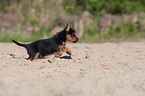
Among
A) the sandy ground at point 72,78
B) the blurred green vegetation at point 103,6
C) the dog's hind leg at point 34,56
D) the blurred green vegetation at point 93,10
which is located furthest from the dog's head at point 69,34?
the blurred green vegetation at point 103,6

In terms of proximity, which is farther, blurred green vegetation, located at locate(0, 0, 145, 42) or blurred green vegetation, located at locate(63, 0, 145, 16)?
blurred green vegetation, located at locate(63, 0, 145, 16)

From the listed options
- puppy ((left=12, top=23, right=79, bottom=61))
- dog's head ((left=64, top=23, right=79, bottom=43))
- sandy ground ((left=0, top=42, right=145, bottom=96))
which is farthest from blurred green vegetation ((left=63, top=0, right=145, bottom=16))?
sandy ground ((left=0, top=42, right=145, bottom=96))

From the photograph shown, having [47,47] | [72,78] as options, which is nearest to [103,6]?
[47,47]

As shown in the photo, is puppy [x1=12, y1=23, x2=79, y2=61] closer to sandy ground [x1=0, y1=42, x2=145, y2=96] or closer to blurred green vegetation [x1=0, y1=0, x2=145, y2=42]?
sandy ground [x1=0, y1=42, x2=145, y2=96]

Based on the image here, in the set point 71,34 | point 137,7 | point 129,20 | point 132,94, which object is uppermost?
point 137,7

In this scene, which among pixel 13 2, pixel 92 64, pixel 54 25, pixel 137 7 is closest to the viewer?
pixel 92 64

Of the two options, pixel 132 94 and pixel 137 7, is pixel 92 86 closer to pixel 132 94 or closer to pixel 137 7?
pixel 132 94

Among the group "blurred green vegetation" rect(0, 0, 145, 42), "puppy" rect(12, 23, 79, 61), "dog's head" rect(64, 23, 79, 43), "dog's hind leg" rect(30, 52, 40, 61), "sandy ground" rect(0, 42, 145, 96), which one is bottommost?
"sandy ground" rect(0, 42, 145, 96)

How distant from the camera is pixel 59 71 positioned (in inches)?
143

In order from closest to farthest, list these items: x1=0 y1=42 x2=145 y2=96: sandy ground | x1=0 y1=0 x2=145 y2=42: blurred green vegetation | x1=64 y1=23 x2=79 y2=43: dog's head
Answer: x1=0 y1=42 x2=145 y2=96: sandy ground → x1=64 y1=23 x2=79 y2=43: dog's head → x1=0 y1=0 x2=145 y2=42: blurred green vegetation

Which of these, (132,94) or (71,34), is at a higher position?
(71,34)

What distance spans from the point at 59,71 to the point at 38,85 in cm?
80

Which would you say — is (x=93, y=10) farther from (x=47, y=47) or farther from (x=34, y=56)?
A: (x=34, y=56)

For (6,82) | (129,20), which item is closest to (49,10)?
(129,20)
